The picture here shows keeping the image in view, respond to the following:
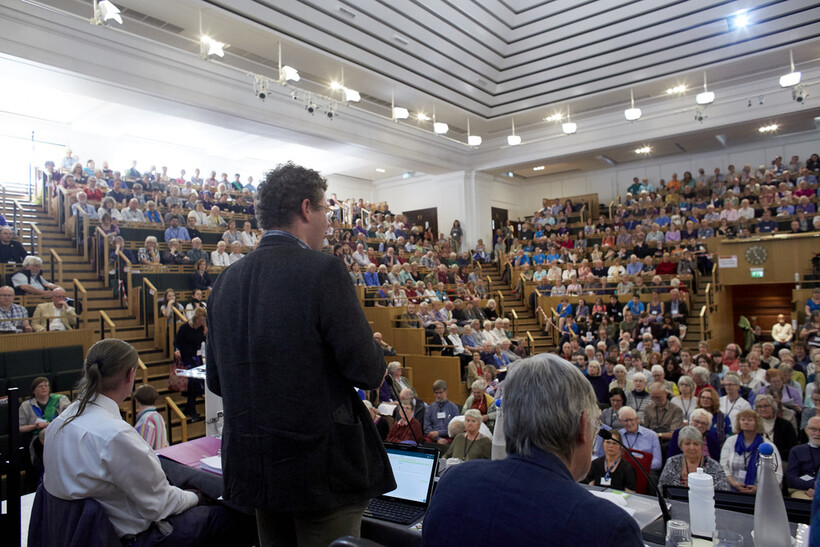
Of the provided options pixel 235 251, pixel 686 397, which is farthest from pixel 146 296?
pixel 686 397

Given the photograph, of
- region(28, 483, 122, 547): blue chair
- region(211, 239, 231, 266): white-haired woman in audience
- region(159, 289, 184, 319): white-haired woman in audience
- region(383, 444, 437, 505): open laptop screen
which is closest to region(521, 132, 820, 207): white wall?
region(211, 239, 231, 266): white-haired woman in audience

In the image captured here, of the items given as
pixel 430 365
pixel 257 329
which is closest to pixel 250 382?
pixel 257 329

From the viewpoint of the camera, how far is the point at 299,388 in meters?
1.19

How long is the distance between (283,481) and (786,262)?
40.4 feet

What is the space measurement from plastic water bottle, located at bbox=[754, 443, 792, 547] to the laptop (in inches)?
36.8

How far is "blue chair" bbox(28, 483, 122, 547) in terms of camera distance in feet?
5.56

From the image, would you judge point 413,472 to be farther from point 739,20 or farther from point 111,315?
point 739,20

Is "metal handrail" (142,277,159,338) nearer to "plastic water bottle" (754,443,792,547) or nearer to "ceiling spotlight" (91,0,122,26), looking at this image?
"ceiling spotlight" (91,0,122,26)

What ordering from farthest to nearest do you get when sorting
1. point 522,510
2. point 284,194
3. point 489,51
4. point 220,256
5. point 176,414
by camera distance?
point 489,51, point 220,256, point 176,414, point 284,194, point 522,510

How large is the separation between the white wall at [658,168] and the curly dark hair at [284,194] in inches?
672

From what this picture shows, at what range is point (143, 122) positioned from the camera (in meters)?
13.5

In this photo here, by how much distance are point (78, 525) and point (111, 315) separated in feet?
22.4

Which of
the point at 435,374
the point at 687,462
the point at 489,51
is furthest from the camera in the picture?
the point at 489,51

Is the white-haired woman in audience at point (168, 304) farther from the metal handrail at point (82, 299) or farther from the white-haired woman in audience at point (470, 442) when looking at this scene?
the white-haired woman in audience at point (470, 442)
